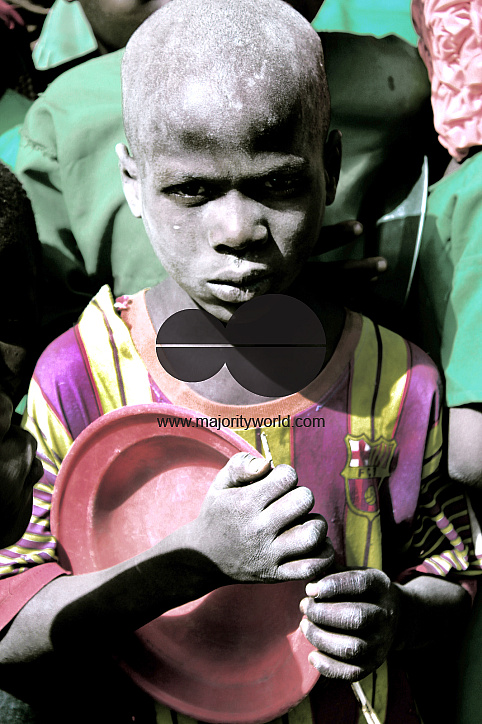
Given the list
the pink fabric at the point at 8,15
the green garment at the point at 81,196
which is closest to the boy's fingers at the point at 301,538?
the green garment at the point at 81,196

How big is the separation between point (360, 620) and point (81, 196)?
781 mm

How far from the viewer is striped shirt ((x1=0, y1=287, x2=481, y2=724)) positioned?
37.9 inches

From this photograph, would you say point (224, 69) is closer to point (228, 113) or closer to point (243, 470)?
point (228, 113)

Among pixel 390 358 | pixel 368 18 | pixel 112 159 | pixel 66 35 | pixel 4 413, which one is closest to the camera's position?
pixel 4 413

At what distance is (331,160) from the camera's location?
938 mm

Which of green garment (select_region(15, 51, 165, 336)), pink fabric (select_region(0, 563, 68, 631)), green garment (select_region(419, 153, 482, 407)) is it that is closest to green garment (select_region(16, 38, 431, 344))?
green garment (select_region(15, 51, 165, 336))

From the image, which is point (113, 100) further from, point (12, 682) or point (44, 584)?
point (12, 682)

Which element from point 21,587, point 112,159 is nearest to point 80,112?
point 112,159

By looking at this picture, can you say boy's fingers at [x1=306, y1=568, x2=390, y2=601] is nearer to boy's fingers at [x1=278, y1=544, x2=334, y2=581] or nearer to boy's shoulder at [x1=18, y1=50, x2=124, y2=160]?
boy's fingers at [x1=278, y1=544, x2=334, y2=581]

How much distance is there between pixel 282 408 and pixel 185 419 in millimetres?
149

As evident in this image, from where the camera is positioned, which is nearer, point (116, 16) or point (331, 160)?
point (331, 160)

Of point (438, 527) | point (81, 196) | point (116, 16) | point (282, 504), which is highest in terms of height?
point (116, 16)

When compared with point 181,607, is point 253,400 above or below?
above

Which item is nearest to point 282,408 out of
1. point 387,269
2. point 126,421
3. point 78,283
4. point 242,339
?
point 242,339
